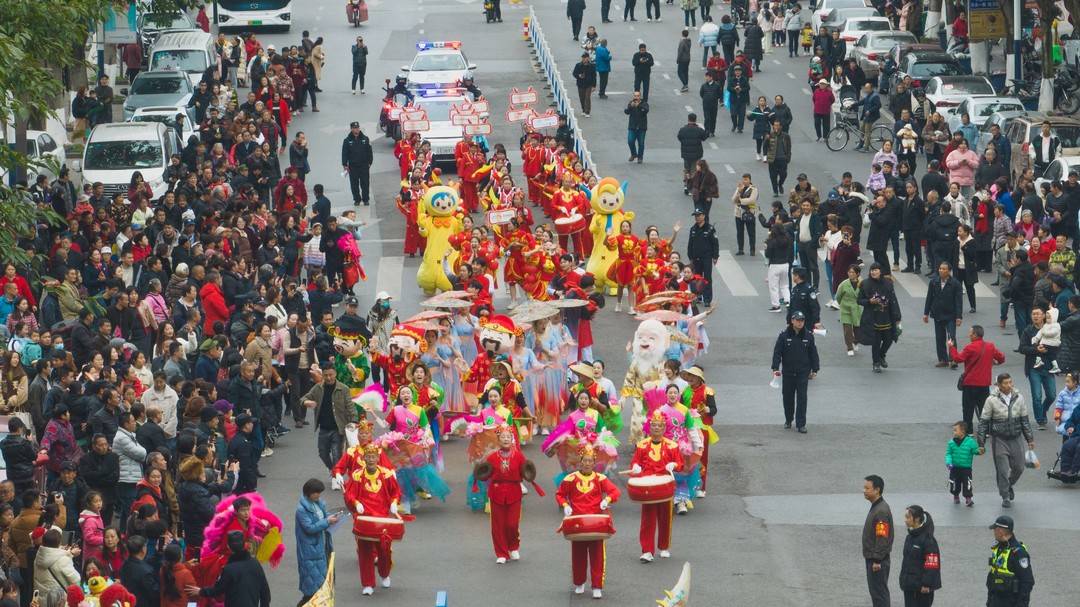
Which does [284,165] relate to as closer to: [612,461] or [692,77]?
[692,77]

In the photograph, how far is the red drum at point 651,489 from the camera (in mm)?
18266

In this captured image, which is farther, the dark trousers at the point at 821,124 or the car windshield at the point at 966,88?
the car windshield at the point at 966,88

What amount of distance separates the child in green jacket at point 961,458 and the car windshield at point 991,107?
65.6 ft

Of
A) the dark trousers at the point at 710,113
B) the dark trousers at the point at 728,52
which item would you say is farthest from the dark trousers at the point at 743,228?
the dark trousers at the point at 728,52

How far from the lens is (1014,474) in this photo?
66.0 ft

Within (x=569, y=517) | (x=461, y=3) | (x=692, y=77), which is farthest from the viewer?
(x=461, y=3)

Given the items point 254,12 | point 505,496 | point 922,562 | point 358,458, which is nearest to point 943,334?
point 505,496

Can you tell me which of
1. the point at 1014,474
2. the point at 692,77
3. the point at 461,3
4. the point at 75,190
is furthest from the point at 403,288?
the point at 461,3

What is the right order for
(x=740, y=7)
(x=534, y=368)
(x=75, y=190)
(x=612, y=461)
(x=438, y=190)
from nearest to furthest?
(x=612, y=461) → (x=534, y=368) → (x=438, y=190) → (x=75, y=190) → (x=740, y=7)

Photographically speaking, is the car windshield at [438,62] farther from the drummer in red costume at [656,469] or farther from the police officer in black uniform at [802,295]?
the drummer in red costume at [656,469]

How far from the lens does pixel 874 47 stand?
160 ft

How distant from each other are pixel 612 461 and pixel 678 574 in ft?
5.56

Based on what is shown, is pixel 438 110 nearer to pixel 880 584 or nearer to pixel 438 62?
pixel 438 62

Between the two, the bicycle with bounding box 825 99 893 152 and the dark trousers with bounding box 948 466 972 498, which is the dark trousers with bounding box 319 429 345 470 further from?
the bicycle with bounding box 825 99 893 152
